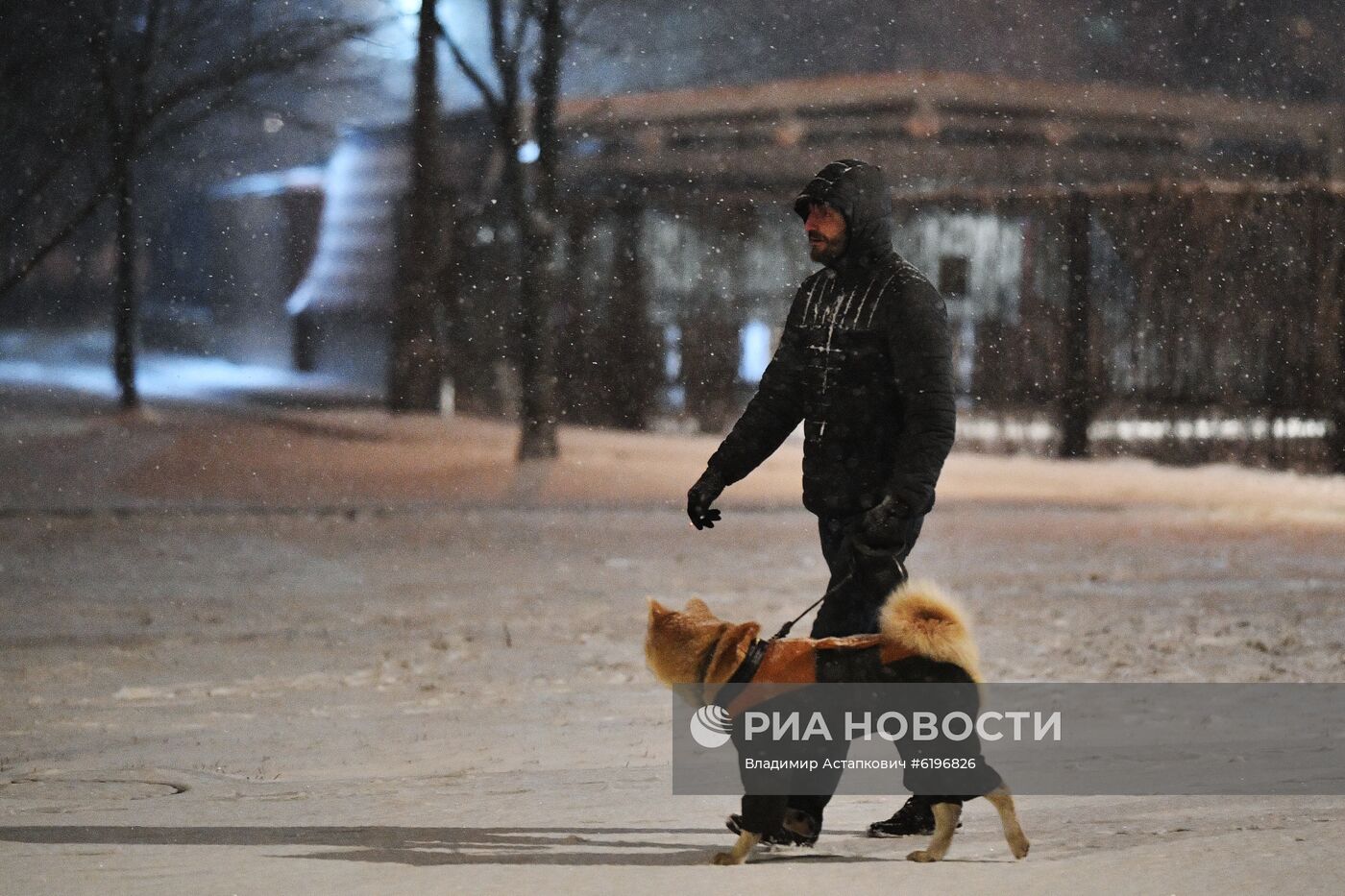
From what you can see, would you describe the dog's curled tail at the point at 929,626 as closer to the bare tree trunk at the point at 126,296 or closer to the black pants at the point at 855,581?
the black pants at the point at 855,581

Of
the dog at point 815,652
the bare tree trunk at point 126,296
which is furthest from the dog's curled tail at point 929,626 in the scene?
the bare tree trunk at point 126,296

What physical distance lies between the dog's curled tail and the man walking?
288 millimetres

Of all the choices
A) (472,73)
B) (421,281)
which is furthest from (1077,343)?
(421,281)

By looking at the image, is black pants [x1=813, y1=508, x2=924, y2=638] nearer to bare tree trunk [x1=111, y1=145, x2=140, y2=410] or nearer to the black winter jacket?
the black winter jacket

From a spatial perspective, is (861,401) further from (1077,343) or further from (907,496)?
(1077,343)

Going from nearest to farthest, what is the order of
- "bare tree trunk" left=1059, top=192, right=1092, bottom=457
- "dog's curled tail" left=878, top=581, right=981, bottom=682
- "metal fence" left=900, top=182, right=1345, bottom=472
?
"dog's curled tail" left=878, top=581, right=981, bottom=682
"metal fence" left=900, top=182, right=1345, bottom=472
"bare tree trunk" left=1059, top=192, right=1092, bottom=457

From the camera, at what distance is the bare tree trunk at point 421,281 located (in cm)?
1878

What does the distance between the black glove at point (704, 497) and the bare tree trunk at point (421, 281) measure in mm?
14256

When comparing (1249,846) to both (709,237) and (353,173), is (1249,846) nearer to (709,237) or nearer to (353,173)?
(709,237)

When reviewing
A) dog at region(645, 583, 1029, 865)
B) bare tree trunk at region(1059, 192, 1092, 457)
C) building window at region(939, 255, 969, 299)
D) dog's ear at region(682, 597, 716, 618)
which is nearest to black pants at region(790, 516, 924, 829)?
dog at region(645, 583, 1029, 865)

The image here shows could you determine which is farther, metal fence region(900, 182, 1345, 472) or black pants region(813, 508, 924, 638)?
metal fence region(900, 182, 1345, 472)

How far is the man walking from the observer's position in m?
4.67

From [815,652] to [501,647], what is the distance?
3.95 meters

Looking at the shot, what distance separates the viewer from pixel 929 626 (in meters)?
4.37
